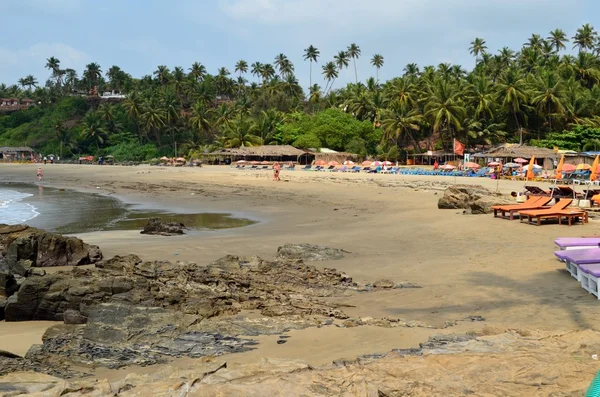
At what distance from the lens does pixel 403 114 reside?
6288 cm

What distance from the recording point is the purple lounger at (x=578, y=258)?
326 inches

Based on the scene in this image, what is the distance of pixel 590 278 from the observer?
26.0 feet

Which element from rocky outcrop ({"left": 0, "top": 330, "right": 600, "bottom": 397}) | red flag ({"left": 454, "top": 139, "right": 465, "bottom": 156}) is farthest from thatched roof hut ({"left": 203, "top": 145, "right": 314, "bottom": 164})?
rocky outcrop ({"left": 0, "top": 330, "right": 600, "bottom": 397})

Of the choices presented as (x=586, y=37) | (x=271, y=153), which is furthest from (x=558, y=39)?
(x=271, y=153)

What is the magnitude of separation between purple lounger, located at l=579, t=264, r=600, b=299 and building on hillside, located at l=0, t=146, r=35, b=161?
93.6 metres

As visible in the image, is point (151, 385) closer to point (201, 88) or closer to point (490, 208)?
point (490, 208)

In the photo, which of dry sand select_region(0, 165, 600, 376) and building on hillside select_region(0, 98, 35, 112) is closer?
dry sand select_region(0, 165, 600, 376)

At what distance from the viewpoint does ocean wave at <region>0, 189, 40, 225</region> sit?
852 inches

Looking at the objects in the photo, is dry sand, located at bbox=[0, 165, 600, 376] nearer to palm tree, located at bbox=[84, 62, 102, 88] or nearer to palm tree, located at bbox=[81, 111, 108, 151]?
palm tree, located at bbox=[81, 111, 108, 151]

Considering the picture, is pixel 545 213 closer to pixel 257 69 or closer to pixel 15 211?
pixel 15 211

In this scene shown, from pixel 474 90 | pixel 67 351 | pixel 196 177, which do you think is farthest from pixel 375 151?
pixel 67 351

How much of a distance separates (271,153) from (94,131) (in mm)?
42452

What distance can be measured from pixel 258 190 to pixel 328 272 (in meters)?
24.2

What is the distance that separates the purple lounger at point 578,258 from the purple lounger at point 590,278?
13cm
